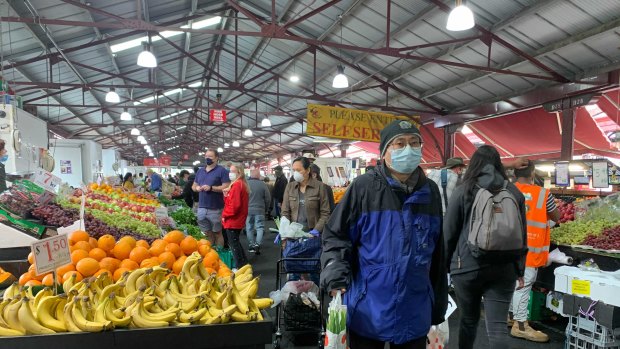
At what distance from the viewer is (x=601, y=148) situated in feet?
32.5

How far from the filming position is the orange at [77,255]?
2.29m

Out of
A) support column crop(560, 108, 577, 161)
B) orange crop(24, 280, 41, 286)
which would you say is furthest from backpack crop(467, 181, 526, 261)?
support column crop(560, 108, 577, 161)

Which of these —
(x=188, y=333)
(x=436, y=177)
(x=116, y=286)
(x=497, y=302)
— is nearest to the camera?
(x=188, y=333)

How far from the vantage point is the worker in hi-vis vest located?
3.78 meters

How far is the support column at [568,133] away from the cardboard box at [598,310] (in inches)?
274

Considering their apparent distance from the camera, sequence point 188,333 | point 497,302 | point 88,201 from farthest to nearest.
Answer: point 88,201 < point 497,302 < point 188,333

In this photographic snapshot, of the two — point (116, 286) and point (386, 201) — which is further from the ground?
point (386, 201)

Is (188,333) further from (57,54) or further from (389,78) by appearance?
(389,78)

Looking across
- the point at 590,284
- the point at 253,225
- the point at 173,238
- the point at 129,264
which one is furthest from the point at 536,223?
the point at 253,225

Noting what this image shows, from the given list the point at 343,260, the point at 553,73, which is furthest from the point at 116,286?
the point at 553,73

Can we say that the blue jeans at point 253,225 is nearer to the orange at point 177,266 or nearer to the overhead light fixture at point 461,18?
the overhead light fixture at point 461,18

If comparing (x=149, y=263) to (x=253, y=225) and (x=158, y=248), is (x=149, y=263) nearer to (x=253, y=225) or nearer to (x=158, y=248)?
(x=158, y=248)

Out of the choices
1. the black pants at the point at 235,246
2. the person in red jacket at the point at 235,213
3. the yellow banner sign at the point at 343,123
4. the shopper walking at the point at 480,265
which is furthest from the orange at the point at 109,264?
the yellow banner sign at the point at 343,123

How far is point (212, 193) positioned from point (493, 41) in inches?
269
